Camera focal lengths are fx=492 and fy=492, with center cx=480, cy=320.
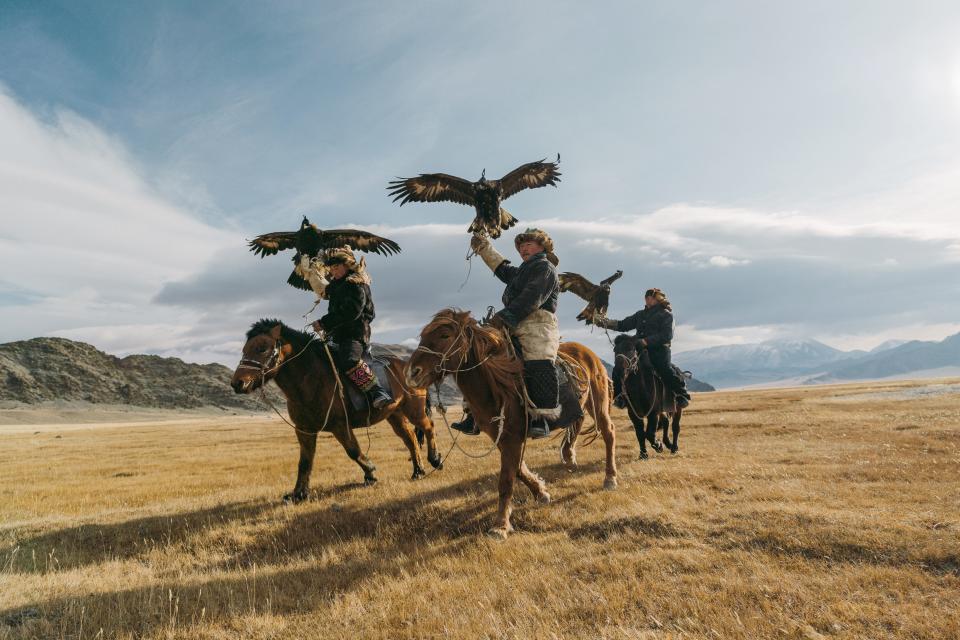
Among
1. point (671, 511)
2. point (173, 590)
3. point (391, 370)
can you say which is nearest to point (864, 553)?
point (671, 511)

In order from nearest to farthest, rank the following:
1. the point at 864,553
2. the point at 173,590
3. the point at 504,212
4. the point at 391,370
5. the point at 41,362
A: the point at 864,553, the point at 173,590, the point at 391,370, the point at 504,212, the point at 41,362

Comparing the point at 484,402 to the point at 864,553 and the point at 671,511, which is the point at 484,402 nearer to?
the point at 671,511

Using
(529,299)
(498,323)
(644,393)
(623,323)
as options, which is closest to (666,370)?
(644,393)

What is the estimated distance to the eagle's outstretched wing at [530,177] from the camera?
1265 cm

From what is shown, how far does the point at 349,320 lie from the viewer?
8.07 meters

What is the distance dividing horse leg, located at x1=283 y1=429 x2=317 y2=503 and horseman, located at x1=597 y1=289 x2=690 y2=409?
6359 mm

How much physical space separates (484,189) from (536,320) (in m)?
5.98

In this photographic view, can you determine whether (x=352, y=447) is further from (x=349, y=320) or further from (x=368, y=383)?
(x=349, y=320)

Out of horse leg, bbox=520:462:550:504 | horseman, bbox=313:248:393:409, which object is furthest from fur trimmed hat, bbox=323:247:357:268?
horse leg, bbox=520:462:550:504

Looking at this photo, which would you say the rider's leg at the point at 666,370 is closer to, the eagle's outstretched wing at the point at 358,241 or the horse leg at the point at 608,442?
the horse leg at the point at 608,442

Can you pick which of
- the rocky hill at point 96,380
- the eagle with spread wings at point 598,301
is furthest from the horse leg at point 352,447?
the rocky hill at point 96,380

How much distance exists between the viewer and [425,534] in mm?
5980

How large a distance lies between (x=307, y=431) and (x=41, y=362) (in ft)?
548

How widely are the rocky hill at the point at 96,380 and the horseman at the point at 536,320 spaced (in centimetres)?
11764
